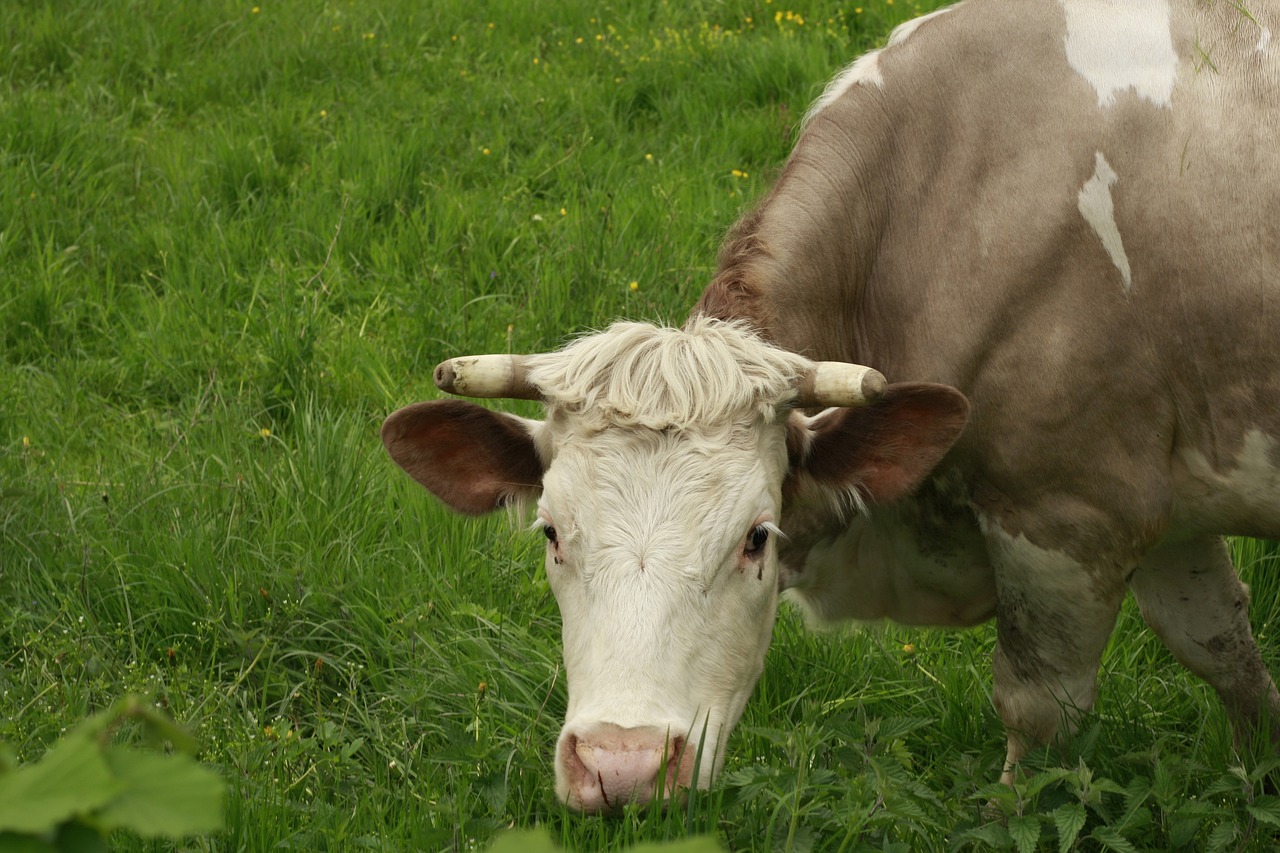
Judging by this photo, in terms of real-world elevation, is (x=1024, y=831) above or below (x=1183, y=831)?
above

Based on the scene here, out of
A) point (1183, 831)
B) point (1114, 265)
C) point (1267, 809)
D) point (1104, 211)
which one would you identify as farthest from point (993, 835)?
point (1104, 211)

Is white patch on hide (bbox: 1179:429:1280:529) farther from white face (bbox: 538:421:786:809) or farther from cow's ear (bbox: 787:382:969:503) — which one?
white face (bbox: 538:421:786:809)

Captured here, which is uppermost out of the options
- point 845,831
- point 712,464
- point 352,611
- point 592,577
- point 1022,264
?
point 1022,264

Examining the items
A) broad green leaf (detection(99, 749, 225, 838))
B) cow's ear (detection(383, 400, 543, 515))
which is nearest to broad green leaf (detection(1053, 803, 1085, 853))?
cow's ear (detection(383, 400, 543, 515))

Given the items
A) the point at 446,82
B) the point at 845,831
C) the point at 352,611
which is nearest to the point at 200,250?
the point at 446,82

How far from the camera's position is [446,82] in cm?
754

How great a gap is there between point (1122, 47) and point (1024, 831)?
183 centimetres

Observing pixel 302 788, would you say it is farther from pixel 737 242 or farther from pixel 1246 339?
pixel 1246 339

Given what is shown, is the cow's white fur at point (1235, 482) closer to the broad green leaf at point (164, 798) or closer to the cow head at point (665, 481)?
the cow head at point (665, 481)

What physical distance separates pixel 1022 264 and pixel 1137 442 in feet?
1.64

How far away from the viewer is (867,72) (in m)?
3.37

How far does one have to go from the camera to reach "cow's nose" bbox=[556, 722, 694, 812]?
7.61 ft

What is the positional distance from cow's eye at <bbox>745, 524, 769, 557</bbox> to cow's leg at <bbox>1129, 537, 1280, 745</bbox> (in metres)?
1.50

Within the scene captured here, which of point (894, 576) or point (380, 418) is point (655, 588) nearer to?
point (894, 576)
